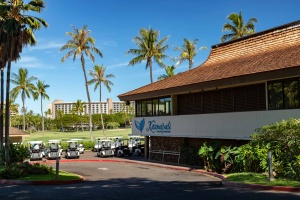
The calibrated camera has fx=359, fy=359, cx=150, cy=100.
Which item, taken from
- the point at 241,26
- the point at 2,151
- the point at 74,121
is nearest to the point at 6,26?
the point at 2,151

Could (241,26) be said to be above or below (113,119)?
above

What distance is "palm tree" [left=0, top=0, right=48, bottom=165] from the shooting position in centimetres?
2208

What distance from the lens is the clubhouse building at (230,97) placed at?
59.6ft

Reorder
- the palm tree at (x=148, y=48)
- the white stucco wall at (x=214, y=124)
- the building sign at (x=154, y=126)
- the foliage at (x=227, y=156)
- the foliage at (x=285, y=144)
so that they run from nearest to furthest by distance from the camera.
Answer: the foliage at (x=285, y=144)
the white stucco wall at (x=214, y=124)
the foliage at (x=227, y=156)
the building sign at (x=154, y=126)
the palm tree at (x=148, y=48)

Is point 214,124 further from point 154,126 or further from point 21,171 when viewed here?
point 21,171

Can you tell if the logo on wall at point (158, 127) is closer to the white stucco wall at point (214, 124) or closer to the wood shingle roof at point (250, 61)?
the white stucco wall at point (214, 124)

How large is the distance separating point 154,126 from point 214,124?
743 cm

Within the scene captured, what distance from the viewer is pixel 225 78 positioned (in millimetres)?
19875

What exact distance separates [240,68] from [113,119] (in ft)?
470

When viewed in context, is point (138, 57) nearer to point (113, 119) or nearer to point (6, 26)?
point (6, 26)

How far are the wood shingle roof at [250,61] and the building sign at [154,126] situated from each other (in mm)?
2249

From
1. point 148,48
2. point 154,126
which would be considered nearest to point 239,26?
point 148,48

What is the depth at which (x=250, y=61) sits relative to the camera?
22188 mm

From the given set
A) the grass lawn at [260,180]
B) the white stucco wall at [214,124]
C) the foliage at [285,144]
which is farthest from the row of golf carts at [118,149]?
the foliage at [285,144]
